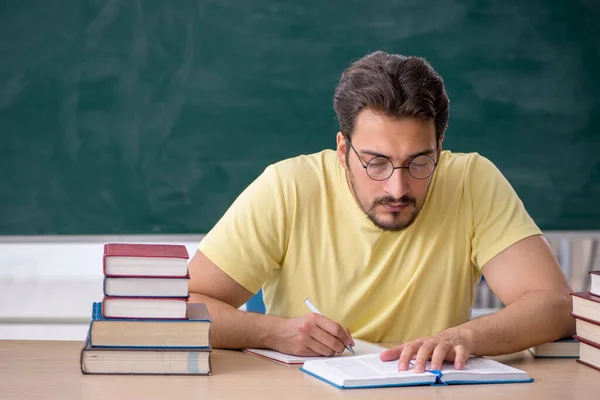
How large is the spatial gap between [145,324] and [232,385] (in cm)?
19

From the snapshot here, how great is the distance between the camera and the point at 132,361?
144 centimetres

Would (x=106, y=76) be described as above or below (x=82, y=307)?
above

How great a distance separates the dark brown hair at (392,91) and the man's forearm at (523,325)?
0.44m

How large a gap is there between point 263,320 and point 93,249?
1556 millimetres

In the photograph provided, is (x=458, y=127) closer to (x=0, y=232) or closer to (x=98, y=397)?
(x=0, y=232)

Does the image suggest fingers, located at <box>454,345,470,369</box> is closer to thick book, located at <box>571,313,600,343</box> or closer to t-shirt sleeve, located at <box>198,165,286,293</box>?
thick book, located at <box>571,313,600,343</box>

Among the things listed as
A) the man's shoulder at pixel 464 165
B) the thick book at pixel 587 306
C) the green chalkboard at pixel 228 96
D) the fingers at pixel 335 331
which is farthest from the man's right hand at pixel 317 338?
the green chalkboard at pixel 228 96

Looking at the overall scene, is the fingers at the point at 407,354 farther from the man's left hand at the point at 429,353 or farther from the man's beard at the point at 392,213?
the man's beard at the point at 392,213

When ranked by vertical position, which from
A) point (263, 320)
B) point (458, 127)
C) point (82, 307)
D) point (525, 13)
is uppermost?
point (525, 13)

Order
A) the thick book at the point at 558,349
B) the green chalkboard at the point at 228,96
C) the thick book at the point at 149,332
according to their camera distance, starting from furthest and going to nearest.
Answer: the green chalkboard at the point at 228,96 < the thick book at the point at 558,349 < the thick book at the point at 149,332

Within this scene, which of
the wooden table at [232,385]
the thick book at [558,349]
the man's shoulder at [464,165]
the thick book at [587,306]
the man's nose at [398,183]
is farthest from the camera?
the man's shoulder at [464,165]

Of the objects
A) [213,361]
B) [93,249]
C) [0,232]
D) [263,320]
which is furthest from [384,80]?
[0,232]

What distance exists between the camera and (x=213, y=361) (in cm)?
159

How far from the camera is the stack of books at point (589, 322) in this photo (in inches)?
61.9
